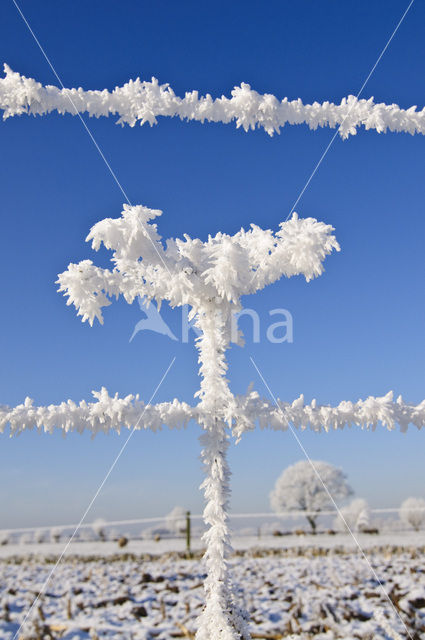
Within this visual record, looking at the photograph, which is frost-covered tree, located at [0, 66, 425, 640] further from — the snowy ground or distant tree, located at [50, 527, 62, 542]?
distant tree, located at [50, 527, 62, 542]

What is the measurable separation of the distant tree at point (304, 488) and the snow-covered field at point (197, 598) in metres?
11.6

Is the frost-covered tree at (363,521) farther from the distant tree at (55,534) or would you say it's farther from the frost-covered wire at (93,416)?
the frost-covered wire at (93,416)

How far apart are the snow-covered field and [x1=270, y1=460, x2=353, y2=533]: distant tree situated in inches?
458

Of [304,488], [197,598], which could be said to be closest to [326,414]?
[197,598]

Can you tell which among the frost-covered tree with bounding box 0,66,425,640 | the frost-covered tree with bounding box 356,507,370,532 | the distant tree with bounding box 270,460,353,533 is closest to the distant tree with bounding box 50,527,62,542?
the frost-covered tree with bounding box 356,507,370,532

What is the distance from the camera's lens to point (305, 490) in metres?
17.8

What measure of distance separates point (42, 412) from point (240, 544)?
289 inches

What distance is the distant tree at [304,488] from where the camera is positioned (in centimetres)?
1747

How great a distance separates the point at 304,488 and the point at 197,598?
47.6 ft

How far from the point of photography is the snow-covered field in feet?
11.8

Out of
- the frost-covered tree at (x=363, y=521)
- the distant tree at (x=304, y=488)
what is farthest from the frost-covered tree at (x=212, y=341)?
the distant tree at (x=304, y=488)

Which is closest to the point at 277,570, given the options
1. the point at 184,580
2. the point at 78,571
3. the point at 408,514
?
the point at 184,580

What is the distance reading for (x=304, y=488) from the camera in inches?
702

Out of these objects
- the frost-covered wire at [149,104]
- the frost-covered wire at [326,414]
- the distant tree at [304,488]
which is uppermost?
the frost-covered wire at [149,104]
